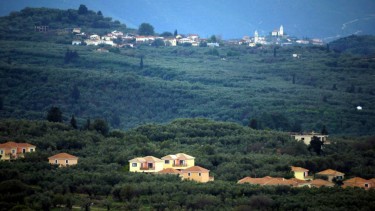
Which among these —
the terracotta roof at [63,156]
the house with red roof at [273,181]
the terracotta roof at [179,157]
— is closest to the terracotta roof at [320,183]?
the house with red roof at [273,181]

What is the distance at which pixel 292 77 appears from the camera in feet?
340

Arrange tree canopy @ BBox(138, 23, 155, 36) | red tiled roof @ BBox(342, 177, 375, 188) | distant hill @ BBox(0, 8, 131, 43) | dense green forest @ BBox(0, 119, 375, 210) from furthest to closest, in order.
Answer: tree canopy @ BBox(138, 23, 155, 36)
distant hill @ BBox(0, 8, 131, 43)
red tiled roof @ BBox(342, 177, 375, 188)
dense green forest @ BBox(0, 119, 375, 210)

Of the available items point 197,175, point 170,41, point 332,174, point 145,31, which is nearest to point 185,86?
point 170,41

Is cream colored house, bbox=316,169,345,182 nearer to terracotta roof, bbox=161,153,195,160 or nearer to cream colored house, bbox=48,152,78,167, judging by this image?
terracotta roof, bbox=161,153,195,160

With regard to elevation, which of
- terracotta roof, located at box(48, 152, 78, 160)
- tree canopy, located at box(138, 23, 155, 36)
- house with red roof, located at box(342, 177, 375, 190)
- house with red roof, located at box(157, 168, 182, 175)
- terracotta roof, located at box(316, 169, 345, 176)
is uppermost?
tree canopy, located at box(138, 23, 155, 36)

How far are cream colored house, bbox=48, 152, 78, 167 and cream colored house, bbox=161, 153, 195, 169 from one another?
3.88 metres

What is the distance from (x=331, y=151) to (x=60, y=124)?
41.4 feet

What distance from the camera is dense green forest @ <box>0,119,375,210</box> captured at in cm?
4578

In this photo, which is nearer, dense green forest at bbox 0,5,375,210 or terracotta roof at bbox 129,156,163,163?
dense green forest at bbox 0,5,375,210

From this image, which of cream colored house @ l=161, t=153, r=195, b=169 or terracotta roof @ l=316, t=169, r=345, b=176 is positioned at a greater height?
cream colored house @ l=161, t=153, r=195, b=169

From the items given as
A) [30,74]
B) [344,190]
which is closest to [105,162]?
[344,190]

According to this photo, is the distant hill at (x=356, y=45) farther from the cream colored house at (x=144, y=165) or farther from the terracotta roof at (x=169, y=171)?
the terracotta roof at (x=169, y=171)

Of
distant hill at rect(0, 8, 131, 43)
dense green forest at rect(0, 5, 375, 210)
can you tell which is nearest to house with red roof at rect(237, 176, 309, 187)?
dense green forest at rect(0, 5, 375, 210)

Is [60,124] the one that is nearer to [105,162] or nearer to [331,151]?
[105,162]
